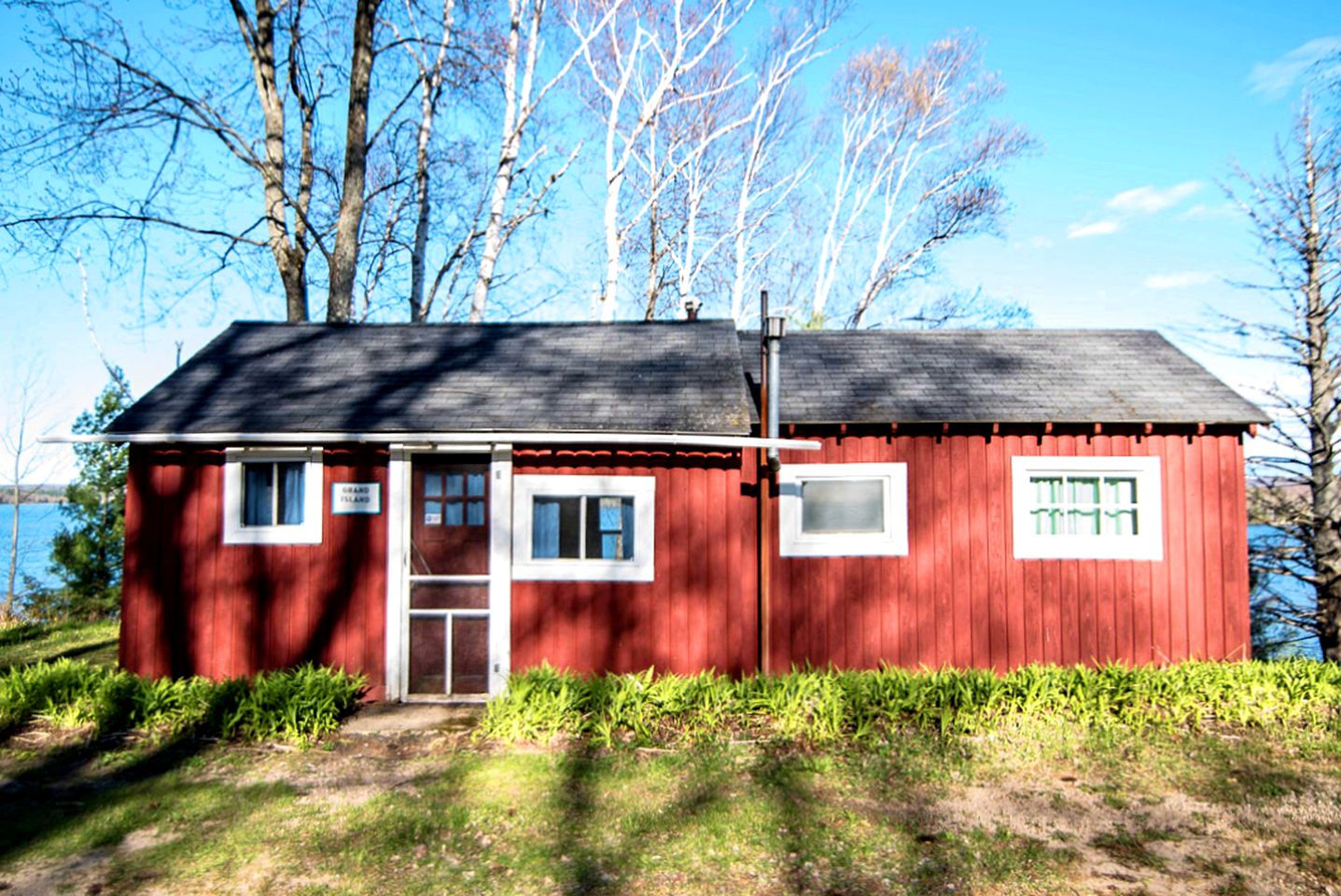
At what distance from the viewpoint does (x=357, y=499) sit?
7.49 meters

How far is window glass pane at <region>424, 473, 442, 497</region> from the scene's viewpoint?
761cm

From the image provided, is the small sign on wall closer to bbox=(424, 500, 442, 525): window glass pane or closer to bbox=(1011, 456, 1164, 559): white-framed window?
bbox=(424, 500, 442, 525): window glass pane

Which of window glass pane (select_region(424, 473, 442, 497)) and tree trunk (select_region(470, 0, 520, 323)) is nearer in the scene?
window glass pane (select_region(424, 473, 442, 497))

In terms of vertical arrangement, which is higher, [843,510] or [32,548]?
[843,510]

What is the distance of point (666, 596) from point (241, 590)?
3.97m

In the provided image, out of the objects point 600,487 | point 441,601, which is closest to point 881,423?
point 600,487

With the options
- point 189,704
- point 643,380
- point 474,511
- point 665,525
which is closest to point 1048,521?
point 665,525

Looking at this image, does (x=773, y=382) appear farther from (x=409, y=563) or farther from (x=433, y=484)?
(x=409, y=563)

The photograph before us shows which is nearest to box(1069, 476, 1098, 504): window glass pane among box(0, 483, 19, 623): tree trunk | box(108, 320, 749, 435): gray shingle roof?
box(108, 320, 749, 435): gray shingle roof

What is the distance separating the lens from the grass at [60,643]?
10.3 metres

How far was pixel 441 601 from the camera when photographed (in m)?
7.48

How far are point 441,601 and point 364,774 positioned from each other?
1.97 meters

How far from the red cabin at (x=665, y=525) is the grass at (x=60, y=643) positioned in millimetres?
3477

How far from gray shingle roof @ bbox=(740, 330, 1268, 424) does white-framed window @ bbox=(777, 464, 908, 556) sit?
0.54 m
